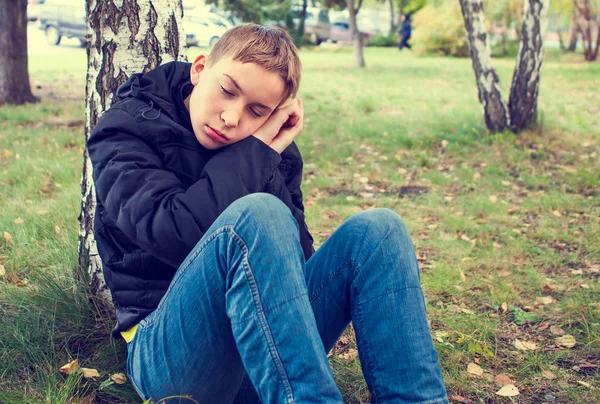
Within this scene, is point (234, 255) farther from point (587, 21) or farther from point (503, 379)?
point (587, 21)

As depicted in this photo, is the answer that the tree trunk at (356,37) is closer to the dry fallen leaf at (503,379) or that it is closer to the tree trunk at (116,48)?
the tree trunk at (116,48)

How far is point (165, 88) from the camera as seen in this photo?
2.06 meters

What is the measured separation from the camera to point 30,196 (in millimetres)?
4305

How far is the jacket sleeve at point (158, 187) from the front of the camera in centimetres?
176

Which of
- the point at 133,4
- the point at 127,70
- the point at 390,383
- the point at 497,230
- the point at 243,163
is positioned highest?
the point at 133,4

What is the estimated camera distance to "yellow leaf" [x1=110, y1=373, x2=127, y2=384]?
2.17 m

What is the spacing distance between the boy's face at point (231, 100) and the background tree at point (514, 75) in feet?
17.4

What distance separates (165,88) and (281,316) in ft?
2.99

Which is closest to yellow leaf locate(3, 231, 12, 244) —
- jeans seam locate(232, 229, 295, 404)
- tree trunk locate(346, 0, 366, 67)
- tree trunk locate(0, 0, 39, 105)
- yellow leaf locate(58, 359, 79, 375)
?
yellow leaf locate(58, 359, 79, 375)

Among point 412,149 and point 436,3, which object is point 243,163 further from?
point 436,3

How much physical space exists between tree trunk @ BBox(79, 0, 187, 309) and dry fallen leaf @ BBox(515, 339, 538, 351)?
183 cm

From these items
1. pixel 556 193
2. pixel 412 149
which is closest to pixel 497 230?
pixel 556 193

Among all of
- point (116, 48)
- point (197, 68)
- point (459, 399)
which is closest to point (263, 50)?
point (197, 68)

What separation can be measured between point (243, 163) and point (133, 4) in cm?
99
